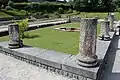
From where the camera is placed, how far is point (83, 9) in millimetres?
45094

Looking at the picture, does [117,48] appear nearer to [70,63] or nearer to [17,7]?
[70,63]

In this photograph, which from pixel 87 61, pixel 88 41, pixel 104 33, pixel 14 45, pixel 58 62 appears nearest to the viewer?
pixel 87 61

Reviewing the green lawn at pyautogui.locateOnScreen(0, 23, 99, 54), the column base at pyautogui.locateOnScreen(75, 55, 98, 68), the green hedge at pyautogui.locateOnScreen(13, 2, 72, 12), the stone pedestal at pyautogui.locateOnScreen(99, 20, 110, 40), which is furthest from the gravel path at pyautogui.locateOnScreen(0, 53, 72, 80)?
the green hedge at pyautogui.locateOnScreen(13, 2, 72, 12)

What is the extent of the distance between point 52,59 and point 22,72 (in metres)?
1.08

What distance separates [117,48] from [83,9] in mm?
36295

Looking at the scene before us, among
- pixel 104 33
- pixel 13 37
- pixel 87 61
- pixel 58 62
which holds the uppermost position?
pixel 13 37

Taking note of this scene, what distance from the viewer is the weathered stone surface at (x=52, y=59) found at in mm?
6161

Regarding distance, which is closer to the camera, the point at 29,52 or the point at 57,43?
the point at 29,52

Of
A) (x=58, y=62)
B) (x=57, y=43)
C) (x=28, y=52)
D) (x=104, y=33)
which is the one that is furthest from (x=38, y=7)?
(x=58, y=62)

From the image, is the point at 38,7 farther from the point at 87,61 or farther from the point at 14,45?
the point at 87,61

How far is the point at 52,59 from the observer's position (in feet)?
21.1

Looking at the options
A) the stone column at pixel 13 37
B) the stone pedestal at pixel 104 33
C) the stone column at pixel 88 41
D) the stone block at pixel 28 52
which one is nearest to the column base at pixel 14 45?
the stone column at pixel 13 37

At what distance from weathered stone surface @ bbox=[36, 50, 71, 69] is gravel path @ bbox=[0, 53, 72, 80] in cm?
30

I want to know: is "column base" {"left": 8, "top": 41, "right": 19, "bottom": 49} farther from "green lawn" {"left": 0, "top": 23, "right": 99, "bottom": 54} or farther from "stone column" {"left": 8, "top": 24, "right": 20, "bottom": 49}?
"green lawn" {"left": 0, "top": 23, "right": 99, "bottom": 54}
